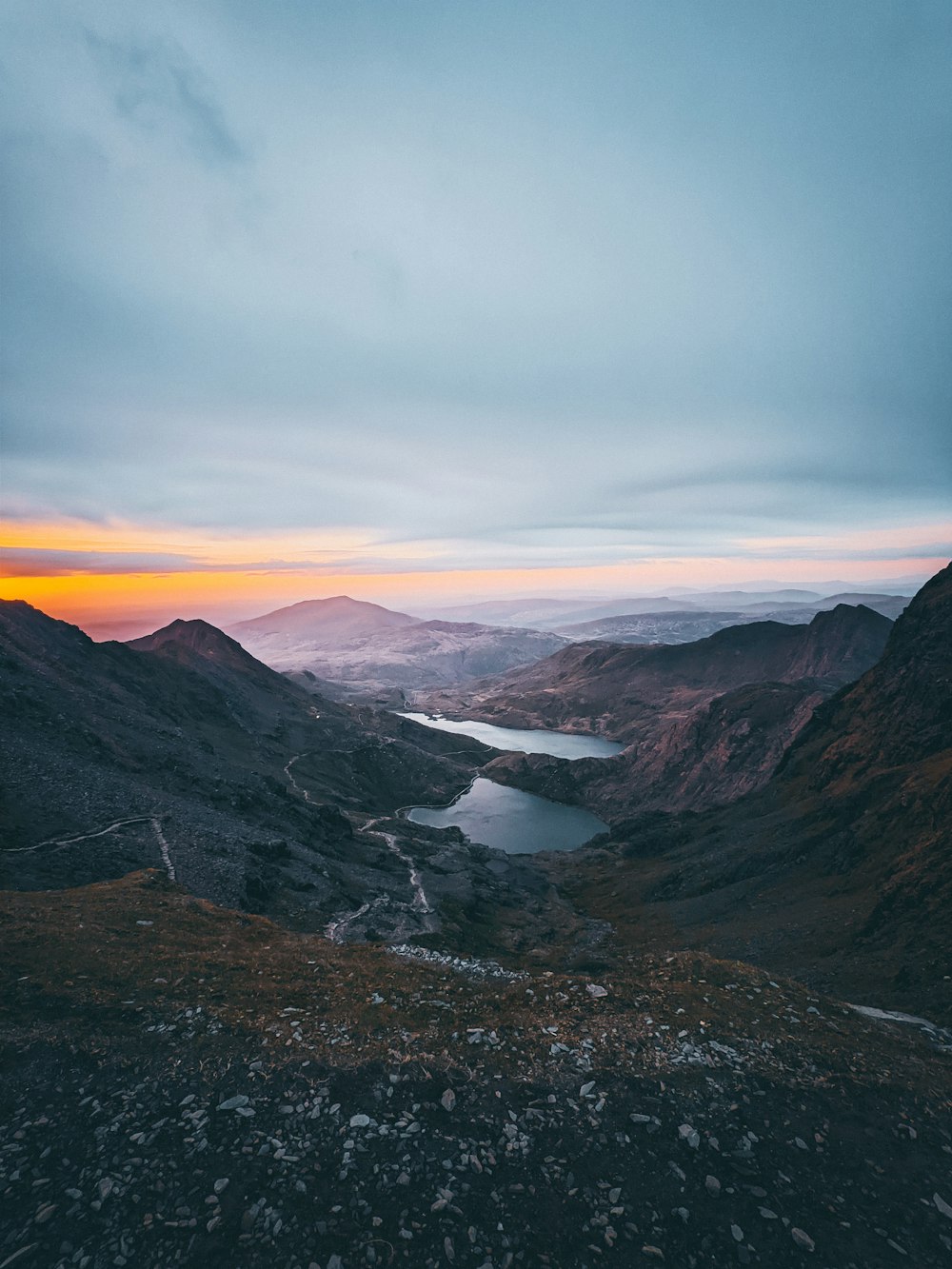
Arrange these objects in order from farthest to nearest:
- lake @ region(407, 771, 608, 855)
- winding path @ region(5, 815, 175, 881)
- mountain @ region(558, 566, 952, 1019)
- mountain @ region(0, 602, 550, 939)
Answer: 1. lake @ region(407, 771, 608, 855)
2. mountain @ region(0, 602, 550, 939)
3. mountain @ region(558, 566, 952, 1019)
4. winding path @ region(5, 815, 175, 881)

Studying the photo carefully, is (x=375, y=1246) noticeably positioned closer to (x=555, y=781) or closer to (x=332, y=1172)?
(x=332, y=1172)

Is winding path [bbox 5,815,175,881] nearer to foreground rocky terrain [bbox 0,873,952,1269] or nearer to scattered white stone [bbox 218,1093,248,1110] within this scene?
foreground rocky terrain [bbox 0,873,952,1269]

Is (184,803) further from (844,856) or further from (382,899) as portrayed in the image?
(844,856)

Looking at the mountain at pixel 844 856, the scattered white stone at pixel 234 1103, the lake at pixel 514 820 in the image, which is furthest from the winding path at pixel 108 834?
the lake at pixel 514 820

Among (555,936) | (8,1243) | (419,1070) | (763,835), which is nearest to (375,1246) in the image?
(419,1070)

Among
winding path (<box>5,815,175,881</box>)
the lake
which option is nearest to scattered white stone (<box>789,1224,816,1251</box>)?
winding path (<box>5,815,175,881</box>)

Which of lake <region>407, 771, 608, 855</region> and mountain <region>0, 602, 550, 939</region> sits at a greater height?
mountain <region>0, 602, 550, 939</region>

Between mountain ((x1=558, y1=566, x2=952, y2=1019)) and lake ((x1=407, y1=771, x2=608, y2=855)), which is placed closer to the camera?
mountain ((x1=558, y1=566, x2=952, y2=1019))
